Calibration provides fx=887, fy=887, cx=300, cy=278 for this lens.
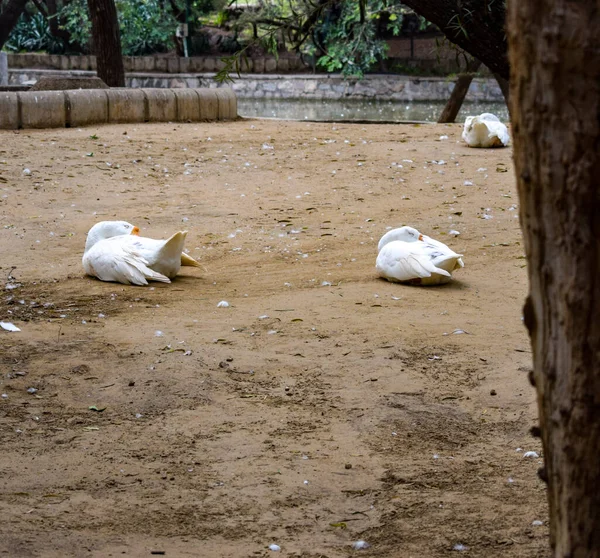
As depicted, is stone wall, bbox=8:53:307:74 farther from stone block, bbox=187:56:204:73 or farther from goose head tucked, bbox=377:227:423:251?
goose head tucked, bbox=377:227:423:251

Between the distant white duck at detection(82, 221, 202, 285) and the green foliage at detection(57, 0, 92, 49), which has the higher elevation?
the green foliage at detection(57, 0, 92, 49)

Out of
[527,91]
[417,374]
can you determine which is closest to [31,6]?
[417,374]

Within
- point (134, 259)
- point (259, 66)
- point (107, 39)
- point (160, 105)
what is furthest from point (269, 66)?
point (134, 259)

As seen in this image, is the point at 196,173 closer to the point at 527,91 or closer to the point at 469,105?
the point at 527,91

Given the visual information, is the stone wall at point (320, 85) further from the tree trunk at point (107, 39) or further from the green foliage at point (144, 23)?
the tree trunk at point (107, 39)

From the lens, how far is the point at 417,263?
629cm

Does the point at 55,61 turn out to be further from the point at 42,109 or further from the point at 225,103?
the point at 42,109

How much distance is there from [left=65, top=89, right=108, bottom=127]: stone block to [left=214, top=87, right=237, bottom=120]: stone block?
7.18ft

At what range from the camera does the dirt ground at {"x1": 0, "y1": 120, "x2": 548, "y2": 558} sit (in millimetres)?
3244

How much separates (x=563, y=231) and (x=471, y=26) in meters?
3.06

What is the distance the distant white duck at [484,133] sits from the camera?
1193 cm

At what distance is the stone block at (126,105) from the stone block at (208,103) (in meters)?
1.13

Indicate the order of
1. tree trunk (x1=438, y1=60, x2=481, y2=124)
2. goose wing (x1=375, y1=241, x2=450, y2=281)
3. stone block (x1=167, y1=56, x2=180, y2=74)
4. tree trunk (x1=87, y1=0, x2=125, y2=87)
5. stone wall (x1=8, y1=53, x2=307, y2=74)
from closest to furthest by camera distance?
goose wing (x1=375, y1=241, x2=450, y2=281) < tree trunk (x1=87, y1=0, x2=125, y2=87) < tree trunk (x1=438, y1=60, x2=481, y2=124) < stone wall (x1=8, y1=53, x2=307, y2=74) < stone block (x1=167, y1=56, x2=180, y2=74)

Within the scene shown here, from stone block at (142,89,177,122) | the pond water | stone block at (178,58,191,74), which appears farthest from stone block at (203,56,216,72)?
stone block at (142,89,177,122)
